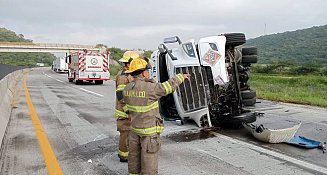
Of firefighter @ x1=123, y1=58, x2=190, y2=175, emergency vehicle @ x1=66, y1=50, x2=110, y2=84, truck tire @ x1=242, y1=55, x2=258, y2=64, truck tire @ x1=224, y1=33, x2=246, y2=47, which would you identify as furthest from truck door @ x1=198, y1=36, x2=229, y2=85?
emergency vehicle @ x1=66, y1=50, x2=110, y2=84

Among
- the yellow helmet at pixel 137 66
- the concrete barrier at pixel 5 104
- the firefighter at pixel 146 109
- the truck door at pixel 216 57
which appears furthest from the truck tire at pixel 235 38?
the concrete barrier at pixel 5 104

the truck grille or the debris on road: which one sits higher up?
the truck grille

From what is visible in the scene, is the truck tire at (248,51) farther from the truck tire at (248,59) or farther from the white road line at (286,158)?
the white road line at (286,158)

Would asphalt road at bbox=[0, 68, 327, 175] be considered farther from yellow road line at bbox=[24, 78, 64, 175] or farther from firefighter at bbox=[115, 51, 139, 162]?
firefighter at bbox=[115, 51, 139, 162]

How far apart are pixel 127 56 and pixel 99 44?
234 feet

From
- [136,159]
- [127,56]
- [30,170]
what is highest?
[127,56]

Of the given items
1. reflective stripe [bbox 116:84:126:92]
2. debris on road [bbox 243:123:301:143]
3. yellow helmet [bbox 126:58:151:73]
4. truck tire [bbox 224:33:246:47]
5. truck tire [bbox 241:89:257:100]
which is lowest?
debris on road [bbox 243:123:301:143]

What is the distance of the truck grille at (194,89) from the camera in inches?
245

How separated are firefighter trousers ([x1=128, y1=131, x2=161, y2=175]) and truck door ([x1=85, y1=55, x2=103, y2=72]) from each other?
18.9 m

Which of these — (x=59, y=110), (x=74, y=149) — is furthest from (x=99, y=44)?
(x=74, y=149)

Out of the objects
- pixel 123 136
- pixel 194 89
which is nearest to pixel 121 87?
pixel 123 136

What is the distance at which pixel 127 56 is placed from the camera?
4316 millimetres

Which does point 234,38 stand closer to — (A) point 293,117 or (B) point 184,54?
(B) point 184,54

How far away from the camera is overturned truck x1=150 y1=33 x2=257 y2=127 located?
6094 millimetres
